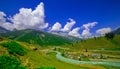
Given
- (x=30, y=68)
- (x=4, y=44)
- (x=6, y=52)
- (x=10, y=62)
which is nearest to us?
(x=10, y=62)

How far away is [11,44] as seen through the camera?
34.2 m

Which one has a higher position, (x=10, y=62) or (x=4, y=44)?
(x=4, y=44)

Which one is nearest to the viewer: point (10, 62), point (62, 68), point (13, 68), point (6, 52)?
point (13, 68)

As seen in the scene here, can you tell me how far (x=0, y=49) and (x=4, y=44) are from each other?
5.88ft

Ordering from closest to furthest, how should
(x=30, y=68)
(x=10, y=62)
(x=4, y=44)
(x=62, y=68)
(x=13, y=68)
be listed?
A: (x=13, y=68) < (x=10, y=62) < (x=30, y=68) < (x=4, y=44) < (x=62, y=68)

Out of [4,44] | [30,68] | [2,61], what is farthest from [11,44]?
[2,61]

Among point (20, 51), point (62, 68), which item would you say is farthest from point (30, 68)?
point (62, 68)

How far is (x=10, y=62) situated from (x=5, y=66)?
176cm

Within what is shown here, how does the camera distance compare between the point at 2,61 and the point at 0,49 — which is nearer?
the point at 2,61

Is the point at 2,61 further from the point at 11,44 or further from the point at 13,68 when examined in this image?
the point at 11,44

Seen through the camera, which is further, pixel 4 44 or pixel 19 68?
pixel 4 44

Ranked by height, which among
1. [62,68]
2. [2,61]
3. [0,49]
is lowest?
[62,68]

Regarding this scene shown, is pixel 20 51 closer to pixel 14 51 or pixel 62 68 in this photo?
pixel 14 51

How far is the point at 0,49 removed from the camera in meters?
32.4
